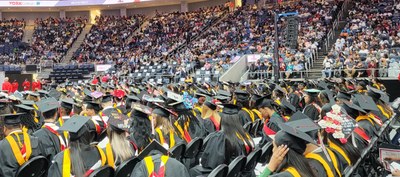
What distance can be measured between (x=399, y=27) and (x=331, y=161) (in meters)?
19.7

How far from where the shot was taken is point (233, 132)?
4.55 metres

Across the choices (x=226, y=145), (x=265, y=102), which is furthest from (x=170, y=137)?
(x=265, y=102)

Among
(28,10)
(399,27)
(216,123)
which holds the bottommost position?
(216,123)

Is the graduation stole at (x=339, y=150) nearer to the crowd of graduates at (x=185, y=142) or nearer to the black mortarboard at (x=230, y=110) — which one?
the crowd of graduates at (x=185, y=142)

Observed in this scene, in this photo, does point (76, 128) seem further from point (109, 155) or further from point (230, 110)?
point (230, 110)

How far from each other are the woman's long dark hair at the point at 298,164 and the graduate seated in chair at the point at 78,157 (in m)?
1.53

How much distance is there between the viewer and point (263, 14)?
29.3 m

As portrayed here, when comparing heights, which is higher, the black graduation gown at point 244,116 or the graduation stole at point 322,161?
the graduation stole at point 322,161

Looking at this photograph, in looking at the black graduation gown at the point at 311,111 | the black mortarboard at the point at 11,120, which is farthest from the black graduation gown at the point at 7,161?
the black graduation gown at the point at 311,111

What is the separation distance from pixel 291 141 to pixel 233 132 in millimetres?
1768

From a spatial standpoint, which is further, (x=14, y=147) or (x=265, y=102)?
(x=265, y=102)

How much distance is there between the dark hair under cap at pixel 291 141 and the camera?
2795 millimetres

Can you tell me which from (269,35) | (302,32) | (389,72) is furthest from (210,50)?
(389,72)

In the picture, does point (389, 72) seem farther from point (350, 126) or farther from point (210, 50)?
point (350, 126)
